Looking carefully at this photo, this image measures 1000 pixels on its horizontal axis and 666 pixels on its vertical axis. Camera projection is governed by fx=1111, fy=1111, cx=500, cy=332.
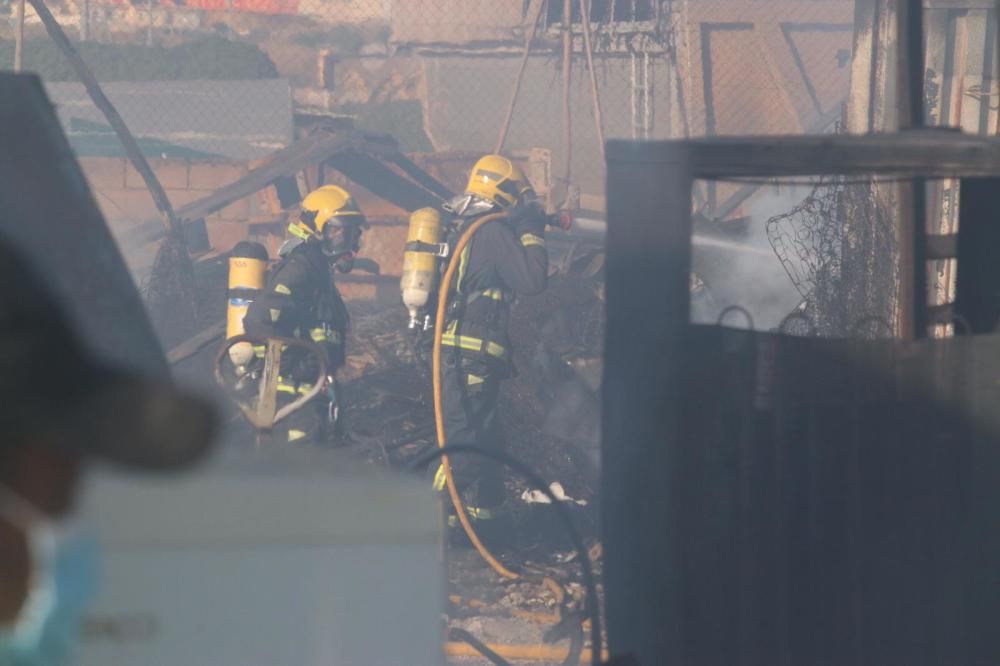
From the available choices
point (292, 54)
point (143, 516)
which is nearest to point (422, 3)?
point (292, 54)

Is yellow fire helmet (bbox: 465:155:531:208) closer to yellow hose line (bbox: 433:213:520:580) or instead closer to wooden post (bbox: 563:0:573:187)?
yellow hose line (bbox: 433:213:520:580)

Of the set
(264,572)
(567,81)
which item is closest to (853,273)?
(264,572)

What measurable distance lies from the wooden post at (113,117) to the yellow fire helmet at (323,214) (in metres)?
2.07

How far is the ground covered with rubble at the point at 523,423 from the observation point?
4.84 metres

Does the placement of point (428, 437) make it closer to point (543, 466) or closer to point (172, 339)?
point (543, 466)

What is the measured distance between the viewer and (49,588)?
4.17 feet

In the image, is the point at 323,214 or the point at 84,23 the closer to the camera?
the point at 323,214

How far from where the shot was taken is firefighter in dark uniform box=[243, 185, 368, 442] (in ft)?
19.1

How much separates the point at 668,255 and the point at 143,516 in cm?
142

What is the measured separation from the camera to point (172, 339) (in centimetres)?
797

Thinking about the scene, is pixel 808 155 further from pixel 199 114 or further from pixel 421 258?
pixel 199 114

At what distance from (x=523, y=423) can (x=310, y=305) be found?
174 centimetres

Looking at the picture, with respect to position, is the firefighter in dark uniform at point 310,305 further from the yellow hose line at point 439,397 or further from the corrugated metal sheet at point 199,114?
the corrugated metal sheet at point 199,114

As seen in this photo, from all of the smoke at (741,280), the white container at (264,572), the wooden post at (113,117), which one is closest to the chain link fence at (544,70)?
the smoke at (741,280)
